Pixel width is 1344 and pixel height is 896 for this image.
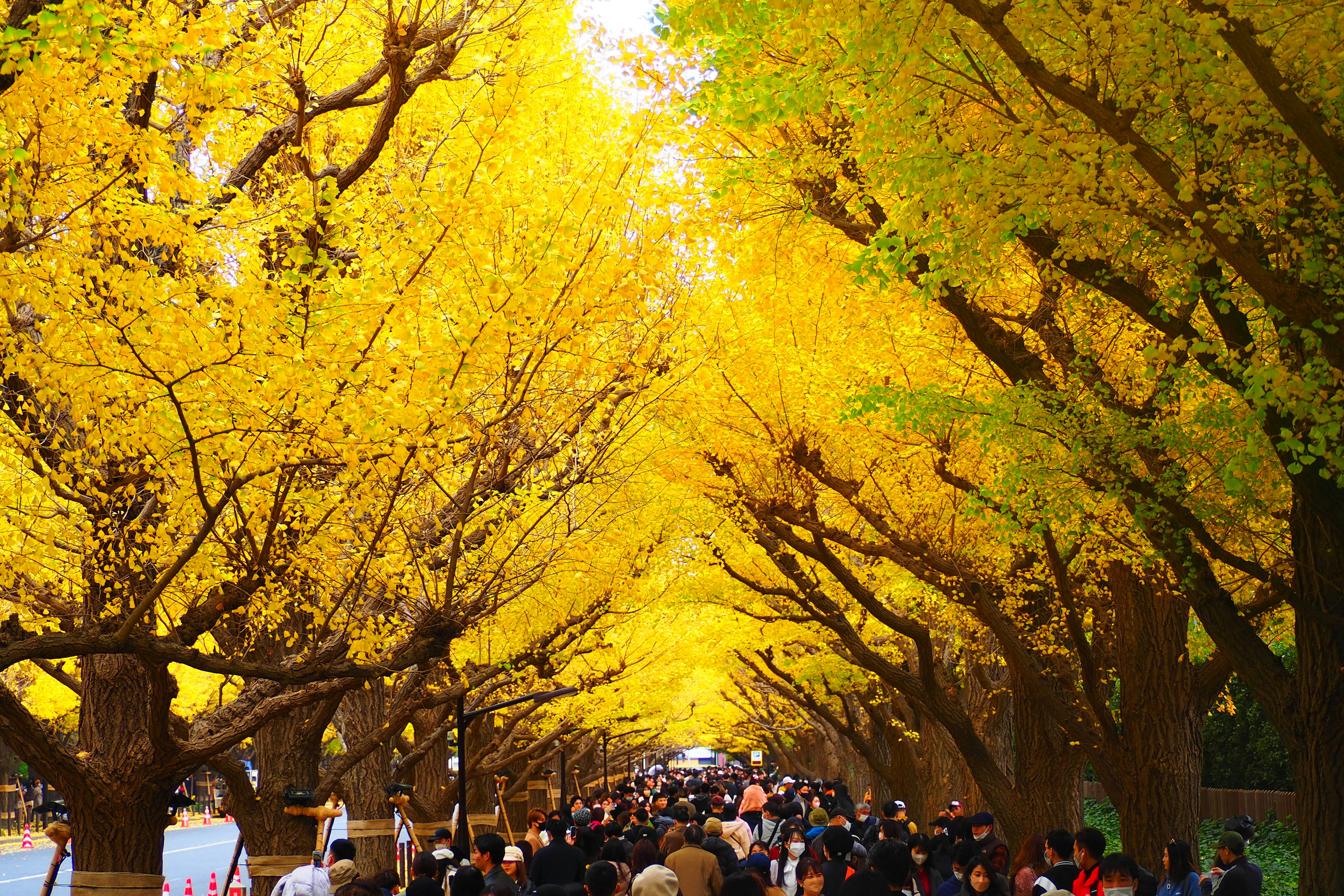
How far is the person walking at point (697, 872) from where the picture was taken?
10.1 meters

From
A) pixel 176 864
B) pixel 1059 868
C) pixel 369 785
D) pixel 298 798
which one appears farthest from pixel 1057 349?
pixel 176 864

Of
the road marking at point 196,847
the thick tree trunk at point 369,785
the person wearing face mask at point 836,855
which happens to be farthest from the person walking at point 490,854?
the road marking at point 196,847

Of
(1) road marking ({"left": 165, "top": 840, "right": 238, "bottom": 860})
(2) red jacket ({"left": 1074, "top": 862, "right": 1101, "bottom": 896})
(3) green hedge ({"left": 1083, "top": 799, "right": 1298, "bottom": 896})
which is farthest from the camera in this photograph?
(1) road marking ({"left": 165, "top": 840, "right": 238, "bottom": 860})

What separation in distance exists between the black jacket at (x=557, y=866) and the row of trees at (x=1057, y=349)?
477 cm

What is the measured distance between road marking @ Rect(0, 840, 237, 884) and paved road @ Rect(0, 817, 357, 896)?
0.02 m

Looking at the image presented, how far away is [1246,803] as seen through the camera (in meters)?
29.8

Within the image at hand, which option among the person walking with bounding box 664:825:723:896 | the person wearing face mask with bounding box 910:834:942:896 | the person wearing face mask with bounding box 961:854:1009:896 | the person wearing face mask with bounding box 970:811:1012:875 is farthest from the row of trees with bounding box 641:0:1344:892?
the person walking with bounding box 664:825:723:896

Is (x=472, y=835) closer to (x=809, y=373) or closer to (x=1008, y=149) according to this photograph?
(x=809, y=373)

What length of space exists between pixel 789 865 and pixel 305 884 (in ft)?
21.4

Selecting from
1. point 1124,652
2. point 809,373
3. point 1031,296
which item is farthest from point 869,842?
point 1031,296

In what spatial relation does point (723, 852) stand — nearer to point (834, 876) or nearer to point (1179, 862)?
point (834, 876)

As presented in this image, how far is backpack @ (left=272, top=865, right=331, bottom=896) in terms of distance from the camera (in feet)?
31.5

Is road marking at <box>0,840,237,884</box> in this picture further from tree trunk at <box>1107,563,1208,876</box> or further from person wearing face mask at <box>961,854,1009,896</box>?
person wearing face mask at <box>961,854,1009,896</box>

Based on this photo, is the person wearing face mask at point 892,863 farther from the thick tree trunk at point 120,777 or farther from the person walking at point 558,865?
the thick tree trunk at point 120,777
